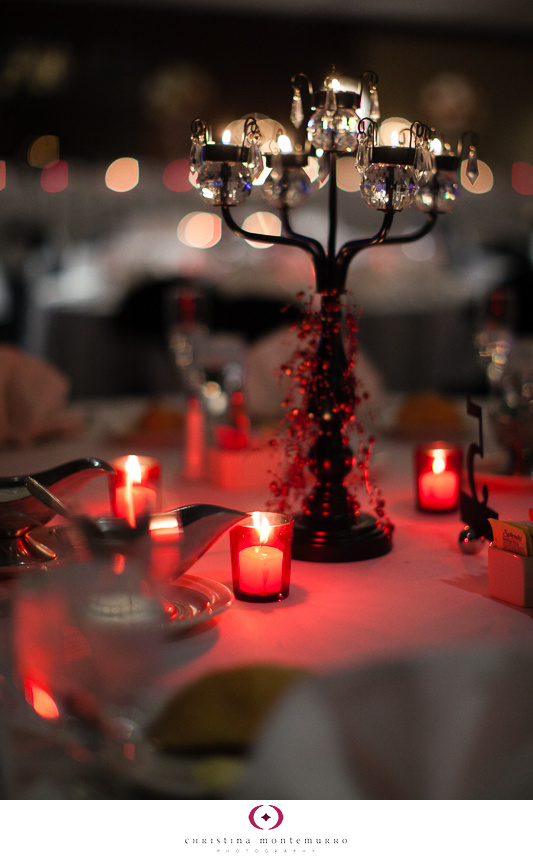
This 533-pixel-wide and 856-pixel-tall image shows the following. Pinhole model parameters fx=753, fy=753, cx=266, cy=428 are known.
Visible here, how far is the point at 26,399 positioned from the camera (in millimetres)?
1394

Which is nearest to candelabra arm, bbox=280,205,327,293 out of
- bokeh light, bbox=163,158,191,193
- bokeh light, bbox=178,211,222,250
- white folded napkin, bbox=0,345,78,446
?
white folded napkin, bbox=0,345,78,446

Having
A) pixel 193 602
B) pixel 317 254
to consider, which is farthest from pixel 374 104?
pixel 193 602

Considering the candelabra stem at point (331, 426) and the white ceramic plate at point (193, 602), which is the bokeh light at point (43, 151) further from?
the white ceramic plate at point (193, 602)

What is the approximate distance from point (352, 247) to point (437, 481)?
0.36 meters

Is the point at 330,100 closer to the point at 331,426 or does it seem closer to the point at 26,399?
the point at 331,426

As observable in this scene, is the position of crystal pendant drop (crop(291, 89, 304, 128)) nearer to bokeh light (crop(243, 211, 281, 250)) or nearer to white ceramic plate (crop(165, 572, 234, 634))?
white ceramic plate (crop(165, 572, 234, 634))

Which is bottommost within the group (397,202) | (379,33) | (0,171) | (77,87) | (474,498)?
(474,498)

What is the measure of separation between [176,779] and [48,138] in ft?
19.5

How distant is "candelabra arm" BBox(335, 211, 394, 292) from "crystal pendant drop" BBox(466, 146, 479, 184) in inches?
7.4

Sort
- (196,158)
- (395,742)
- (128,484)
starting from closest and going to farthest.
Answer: (395,742) < (196,158) < (128,484)

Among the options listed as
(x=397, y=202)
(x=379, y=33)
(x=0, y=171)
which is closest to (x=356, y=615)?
(x=397, y=202)

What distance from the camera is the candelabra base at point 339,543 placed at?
2.71 ft
